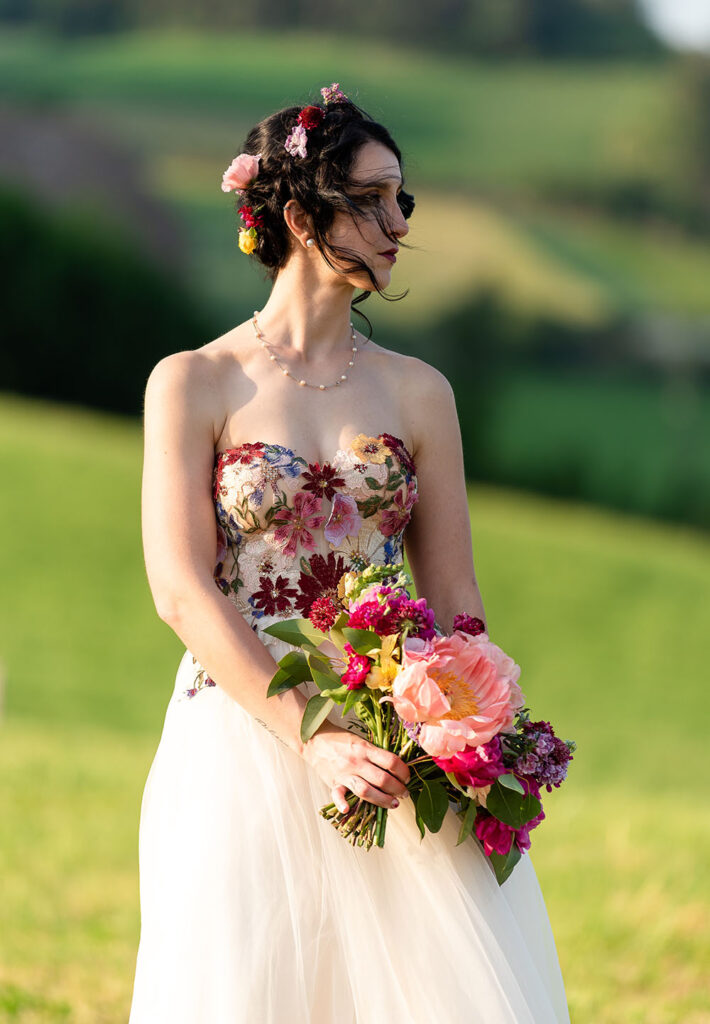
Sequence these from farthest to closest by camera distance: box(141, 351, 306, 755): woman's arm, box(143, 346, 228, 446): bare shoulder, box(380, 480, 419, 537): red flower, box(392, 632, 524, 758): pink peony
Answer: box(380, 480, 419, 537): red flower → box(143, 346, 228, 446): bare shoulder → box(141, 351, 306, 755): woman's arm → box(392, 632, 524, 758): pink peony

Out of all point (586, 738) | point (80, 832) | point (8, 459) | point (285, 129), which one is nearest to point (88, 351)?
point (8, 459)

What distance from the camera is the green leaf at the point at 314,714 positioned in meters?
2.29

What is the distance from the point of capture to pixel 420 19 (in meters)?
19.3

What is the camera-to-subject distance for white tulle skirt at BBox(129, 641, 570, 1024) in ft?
7.47

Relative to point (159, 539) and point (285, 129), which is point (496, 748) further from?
point (285, 129)

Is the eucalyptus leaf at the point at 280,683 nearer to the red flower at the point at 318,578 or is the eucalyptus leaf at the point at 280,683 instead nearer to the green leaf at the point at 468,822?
the red flower at the point at 318,578

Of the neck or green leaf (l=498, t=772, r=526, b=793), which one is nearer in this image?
green leaf (l=498, t=772, r=526, b=793)

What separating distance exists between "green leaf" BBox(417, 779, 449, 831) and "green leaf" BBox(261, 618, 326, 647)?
0.32m

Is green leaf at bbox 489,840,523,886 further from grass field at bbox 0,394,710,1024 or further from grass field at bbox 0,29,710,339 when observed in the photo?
grass field at bbox 0,29,710,339

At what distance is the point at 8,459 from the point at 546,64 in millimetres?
9882

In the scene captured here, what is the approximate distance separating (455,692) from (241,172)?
1137 mm

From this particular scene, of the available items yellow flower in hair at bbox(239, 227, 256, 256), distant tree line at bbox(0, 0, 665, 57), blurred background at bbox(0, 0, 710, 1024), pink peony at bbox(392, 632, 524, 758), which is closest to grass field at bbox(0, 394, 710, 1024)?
blurred background at bbox(0, 0, 710, 1024)

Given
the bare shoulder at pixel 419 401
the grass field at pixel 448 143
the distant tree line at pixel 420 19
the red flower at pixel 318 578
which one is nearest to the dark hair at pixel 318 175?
the bare shoulder at pixel 419 401

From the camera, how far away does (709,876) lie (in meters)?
5.51
